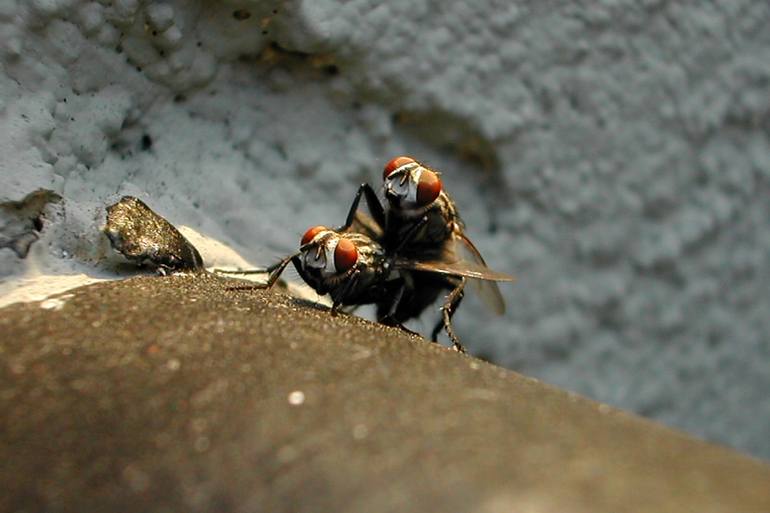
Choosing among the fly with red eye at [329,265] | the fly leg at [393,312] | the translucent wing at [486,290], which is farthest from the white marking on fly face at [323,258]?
the translucent wing at [486,290]

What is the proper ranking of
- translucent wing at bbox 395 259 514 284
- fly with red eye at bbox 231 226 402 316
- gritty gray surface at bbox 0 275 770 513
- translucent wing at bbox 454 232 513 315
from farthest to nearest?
translucent wing at bbox 454 232 513 315, translucent wing at bbox 395 259 514 284, fly with red eye at bbox 231 226 402 316, gritty gray surface at bbox 0 275 770 513

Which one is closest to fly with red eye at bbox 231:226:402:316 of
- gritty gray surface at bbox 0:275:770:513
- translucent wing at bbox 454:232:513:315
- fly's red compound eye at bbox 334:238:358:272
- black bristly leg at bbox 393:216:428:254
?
fly's red compound eye at bbox 334:238:358:272

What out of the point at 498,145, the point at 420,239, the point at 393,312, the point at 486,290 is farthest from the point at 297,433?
the point at 498,145

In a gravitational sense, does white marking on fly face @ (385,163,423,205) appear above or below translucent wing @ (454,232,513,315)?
above

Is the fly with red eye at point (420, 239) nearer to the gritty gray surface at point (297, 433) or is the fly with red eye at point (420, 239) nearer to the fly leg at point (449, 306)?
the fly leg at point (449, 306)

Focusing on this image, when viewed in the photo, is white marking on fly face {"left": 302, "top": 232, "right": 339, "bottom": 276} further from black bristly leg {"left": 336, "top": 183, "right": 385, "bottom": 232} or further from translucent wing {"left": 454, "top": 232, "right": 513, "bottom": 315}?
translucent wing {"left": 454, "top": 232, "right": 513, "bottom": 315}

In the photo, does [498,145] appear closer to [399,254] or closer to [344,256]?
[399,254]
